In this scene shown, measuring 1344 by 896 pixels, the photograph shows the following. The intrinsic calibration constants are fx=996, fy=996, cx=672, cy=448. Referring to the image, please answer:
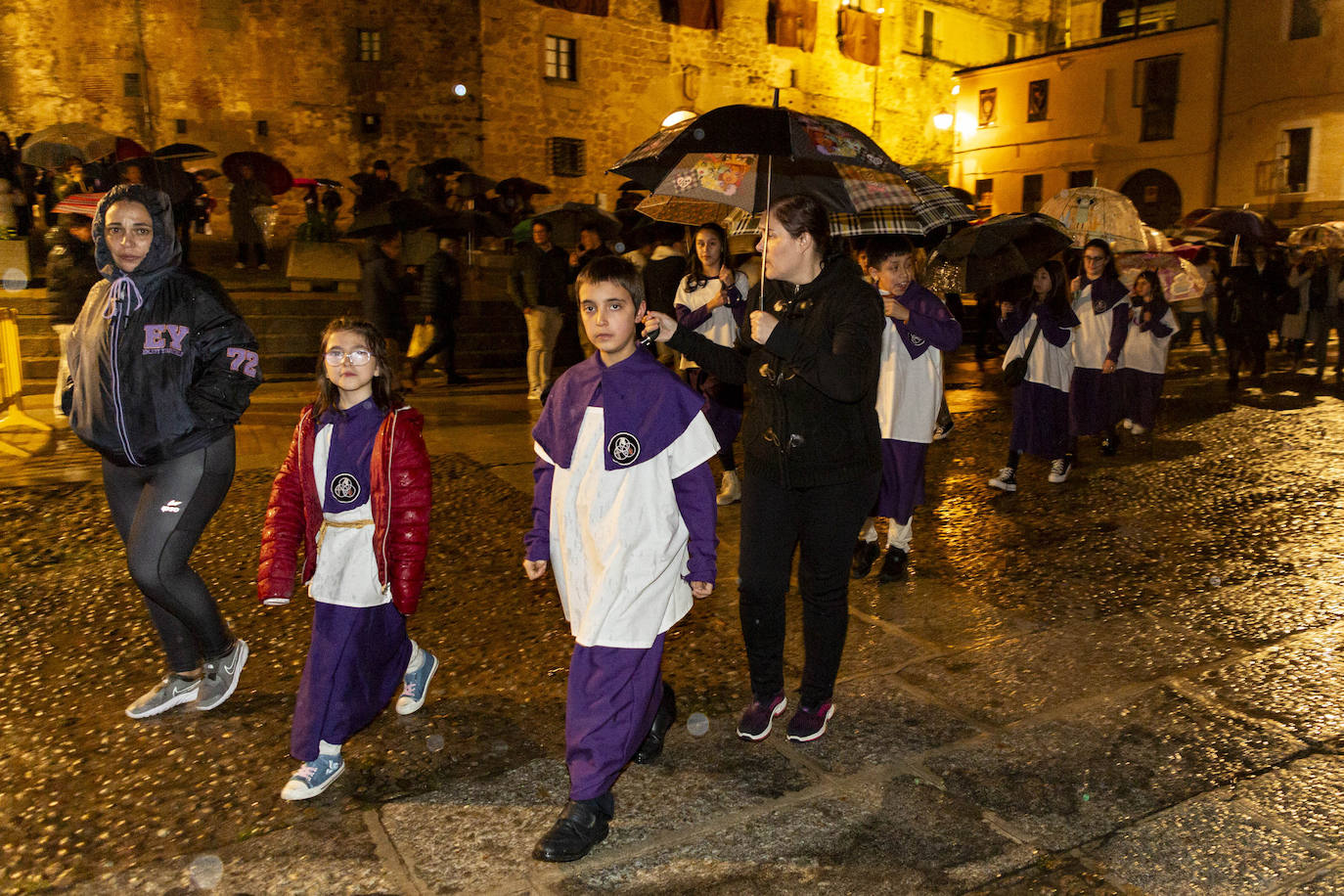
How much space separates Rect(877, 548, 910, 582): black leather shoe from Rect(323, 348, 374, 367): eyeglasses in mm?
3156

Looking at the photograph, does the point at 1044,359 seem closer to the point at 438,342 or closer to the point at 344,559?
the point at 344,559

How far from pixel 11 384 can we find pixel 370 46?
2273 centimetres

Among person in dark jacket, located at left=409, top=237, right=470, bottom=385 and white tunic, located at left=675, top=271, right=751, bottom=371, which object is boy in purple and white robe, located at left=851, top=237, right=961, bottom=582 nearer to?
white tunic, located at left=675, top=271, right=751, bottom=371

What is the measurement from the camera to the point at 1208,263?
16031 millimetres

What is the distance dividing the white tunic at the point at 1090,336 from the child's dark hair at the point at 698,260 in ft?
11.9

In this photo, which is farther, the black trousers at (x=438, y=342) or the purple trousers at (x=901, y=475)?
the black trousers at (x=438, y=342)

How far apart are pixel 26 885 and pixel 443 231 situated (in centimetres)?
1021

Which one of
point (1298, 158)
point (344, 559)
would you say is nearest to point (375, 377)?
point (344, 559)

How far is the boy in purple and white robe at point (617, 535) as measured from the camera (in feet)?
9.57

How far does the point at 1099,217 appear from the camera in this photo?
8.12 meters

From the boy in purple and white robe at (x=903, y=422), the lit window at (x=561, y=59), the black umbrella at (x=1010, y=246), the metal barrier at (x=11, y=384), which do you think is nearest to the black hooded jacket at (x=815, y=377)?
the boy in purple and white robe at (x=903, y=422)

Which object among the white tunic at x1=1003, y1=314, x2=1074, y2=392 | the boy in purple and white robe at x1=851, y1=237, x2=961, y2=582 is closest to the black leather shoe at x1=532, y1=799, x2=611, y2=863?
the boy in purple and white robe at x1=851, y1=237, x2=961, y2=582

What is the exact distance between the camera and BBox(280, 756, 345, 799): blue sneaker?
315cm

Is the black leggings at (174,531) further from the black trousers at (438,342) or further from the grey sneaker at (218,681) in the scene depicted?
the black trousers at (438,342)
